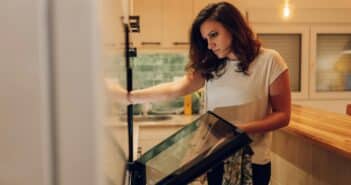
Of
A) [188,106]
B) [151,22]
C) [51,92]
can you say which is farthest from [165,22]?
[51,92]

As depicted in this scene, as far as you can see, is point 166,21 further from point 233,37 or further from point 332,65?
point 233,37

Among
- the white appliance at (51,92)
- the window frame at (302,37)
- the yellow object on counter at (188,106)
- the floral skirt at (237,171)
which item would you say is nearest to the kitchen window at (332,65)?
the window frame at (302,37)

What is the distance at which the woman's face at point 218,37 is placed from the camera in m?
1.36

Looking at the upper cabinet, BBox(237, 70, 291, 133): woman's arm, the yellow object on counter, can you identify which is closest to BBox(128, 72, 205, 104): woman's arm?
BBox(237, 70, 291, 133): woman's arm

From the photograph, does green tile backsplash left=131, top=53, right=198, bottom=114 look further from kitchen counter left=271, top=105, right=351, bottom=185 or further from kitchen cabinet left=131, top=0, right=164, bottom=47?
kitchen counter left=271, top=105, right=351, bottom=185

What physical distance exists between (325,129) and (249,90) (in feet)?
2.41

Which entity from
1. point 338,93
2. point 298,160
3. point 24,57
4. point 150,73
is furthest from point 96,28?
point 338,93

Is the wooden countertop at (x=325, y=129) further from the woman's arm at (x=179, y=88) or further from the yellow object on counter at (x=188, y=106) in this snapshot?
the yellow object on counter at (x=188, y=106)

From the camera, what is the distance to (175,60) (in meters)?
A: 4.20

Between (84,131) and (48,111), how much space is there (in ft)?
0.13

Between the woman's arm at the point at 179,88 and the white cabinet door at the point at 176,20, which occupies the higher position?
the white cabinet door at the point at 176,20

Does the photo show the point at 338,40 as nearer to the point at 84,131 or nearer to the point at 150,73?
the point at 150,73

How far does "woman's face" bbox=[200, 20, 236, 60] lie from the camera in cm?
136

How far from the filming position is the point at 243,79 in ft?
4.37
